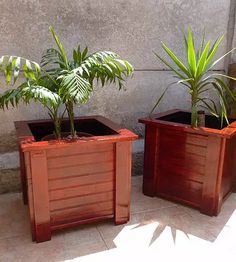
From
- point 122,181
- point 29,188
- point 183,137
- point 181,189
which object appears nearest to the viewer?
point 29,188

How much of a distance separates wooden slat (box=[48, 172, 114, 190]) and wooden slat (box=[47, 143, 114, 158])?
17cm

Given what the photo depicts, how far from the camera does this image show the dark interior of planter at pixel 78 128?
88.6 inches

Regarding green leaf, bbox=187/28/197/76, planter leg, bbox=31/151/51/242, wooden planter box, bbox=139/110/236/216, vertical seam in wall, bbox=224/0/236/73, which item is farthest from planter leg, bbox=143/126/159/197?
vertical seam in wall, bbox=224/0/236/73

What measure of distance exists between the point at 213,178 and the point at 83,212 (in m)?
1.01

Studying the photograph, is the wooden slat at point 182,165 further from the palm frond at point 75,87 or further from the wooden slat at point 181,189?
the palm frond at point 75,87

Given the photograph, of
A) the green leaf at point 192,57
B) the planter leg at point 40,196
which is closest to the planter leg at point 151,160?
the green leaf at point 192,57

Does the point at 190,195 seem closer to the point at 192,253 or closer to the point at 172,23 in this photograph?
the point at 192,253

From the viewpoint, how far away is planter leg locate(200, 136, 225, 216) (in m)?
2.11

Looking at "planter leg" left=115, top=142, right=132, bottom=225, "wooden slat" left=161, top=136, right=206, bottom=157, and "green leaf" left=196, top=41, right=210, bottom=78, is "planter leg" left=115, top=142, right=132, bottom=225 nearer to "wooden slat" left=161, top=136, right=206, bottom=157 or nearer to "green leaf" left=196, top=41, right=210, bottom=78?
"wooden slat" left=161, top=136, right=206, bottom=157

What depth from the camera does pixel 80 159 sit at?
1.87 meters

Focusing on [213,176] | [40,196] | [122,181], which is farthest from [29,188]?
[213,176]

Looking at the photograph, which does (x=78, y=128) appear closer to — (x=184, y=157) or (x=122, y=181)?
(x=122, y=181)

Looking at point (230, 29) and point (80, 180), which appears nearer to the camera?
point (80, 180)

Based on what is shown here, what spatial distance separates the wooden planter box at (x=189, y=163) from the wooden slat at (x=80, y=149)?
1.89 feet
